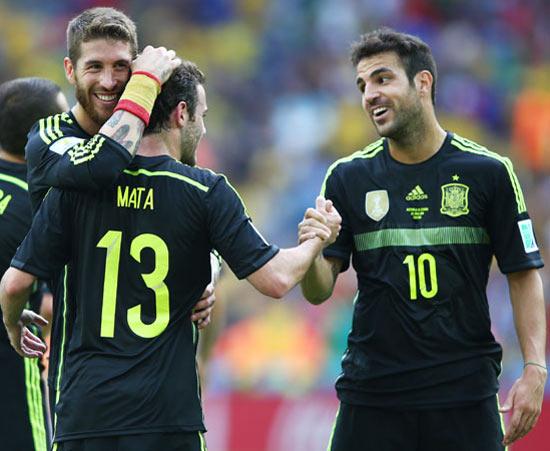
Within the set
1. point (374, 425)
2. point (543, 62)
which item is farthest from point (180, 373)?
point (543, 62)

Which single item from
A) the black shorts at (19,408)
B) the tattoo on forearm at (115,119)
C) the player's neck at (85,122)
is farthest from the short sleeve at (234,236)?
the black shorts at (19,408)

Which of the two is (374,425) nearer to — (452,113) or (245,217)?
(245,217)

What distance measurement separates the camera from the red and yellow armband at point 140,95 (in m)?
4.75

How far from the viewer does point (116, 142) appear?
466cm

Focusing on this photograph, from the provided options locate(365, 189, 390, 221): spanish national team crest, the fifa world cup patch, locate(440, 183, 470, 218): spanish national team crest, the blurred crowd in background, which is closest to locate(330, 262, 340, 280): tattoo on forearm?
locate(365, 189, 390, 221): spanish national team crest

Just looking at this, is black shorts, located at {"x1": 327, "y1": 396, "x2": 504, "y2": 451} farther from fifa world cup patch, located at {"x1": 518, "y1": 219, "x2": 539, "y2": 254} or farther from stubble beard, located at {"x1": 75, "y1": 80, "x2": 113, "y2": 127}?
stubble beard, located at {"x1": 75, "y1": 80, "x2": 113, "y2": 127}

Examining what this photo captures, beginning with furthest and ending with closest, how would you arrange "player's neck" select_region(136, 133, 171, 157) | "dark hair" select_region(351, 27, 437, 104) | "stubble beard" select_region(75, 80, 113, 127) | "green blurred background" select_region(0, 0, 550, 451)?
"green blurred background" select_region(0, 0, 550, 451), "dark hair" select_region(351, 27, 437, 104), "stubble beard" select_region(75, 80, 113, 127), "player's neck" select_region(136, 133, 171, 157)

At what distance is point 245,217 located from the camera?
4.72 meters

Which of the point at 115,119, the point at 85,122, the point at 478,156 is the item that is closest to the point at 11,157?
the point at 85,122

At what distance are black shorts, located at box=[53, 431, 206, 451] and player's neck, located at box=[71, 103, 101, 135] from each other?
145cm

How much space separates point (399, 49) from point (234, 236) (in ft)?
5.71

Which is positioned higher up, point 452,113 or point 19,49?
point 19,49

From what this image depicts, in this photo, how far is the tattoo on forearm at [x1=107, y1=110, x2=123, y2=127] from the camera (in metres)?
4.72

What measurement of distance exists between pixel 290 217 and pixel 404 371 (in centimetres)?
870
